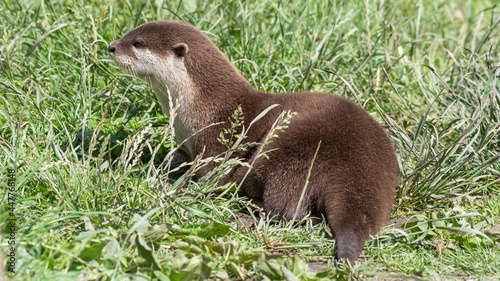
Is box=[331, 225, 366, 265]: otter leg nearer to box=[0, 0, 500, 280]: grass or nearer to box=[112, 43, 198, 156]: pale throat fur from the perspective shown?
box=[0, 0, 500, 280]: grass

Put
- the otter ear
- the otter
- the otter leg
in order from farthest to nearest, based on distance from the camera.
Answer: the otter ear
the otter
the otter leg

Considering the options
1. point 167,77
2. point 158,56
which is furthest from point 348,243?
point 158,56

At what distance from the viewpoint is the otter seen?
2641 mm

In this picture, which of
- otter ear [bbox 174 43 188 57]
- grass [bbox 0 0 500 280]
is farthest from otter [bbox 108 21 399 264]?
grass [bbox 0 0 500 280]

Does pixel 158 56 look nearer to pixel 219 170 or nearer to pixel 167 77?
pixel 167 77

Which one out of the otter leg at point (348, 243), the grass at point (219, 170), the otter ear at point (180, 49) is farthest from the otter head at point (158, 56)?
the otter leg at point (348, 243)

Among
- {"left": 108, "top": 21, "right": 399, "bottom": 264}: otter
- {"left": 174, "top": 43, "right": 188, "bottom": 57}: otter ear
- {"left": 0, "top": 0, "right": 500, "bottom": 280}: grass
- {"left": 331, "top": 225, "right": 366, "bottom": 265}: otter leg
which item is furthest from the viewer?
{"left": 174, "top": 43, "right": 188, "bottom": 57}: otter ear

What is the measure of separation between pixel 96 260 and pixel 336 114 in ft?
4.81

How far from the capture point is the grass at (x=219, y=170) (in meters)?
2.20

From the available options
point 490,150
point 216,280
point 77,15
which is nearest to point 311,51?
point 490,150

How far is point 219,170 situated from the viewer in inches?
107

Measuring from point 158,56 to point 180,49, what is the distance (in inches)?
5.3

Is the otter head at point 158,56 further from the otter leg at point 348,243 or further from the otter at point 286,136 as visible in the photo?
the otter leg at point 348,243

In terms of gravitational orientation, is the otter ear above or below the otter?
above
